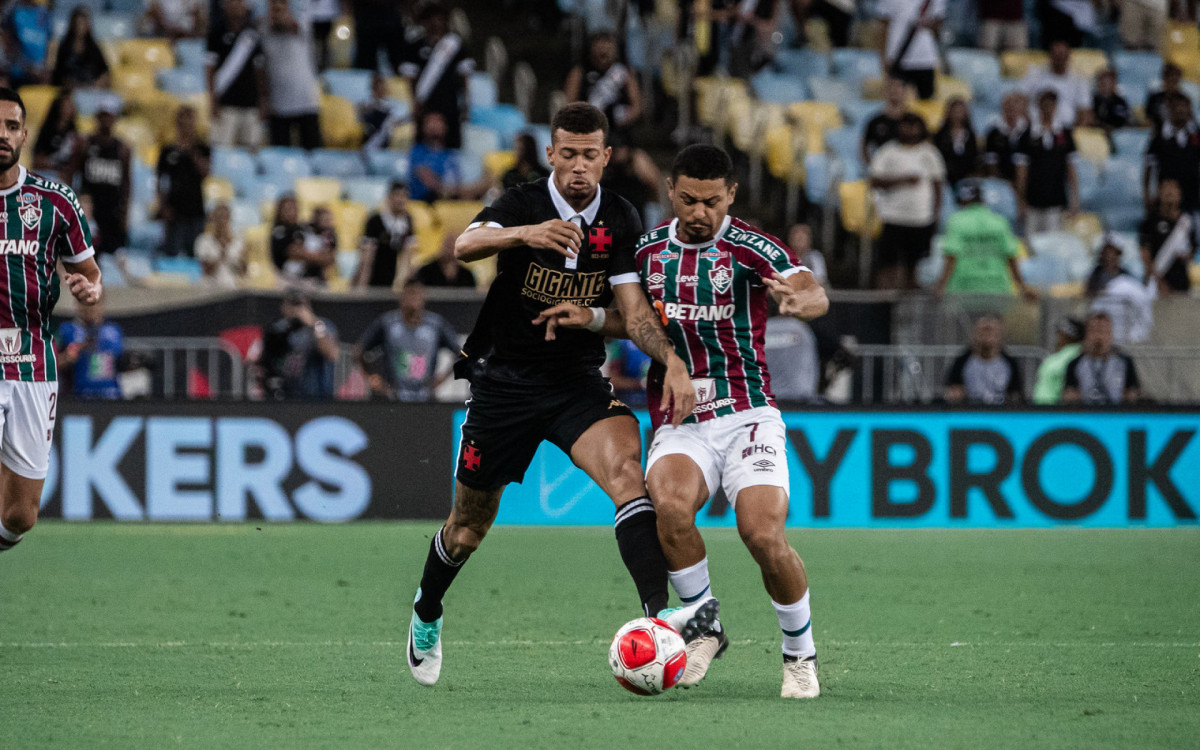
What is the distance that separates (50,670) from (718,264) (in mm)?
3128

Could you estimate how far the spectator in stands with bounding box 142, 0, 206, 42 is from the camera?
1764 cm

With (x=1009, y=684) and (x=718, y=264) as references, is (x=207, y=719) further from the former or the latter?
(x=1009, y=684)

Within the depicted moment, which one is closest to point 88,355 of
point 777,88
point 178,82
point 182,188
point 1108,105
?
point 182,188

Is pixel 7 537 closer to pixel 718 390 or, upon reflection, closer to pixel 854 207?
pixel 718 390

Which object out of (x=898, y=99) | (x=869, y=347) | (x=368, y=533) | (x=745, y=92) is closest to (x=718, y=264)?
(x=368, y=533)

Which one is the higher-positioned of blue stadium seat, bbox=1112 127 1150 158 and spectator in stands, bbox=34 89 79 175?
spectator in stands, bbox=34 89 79 175

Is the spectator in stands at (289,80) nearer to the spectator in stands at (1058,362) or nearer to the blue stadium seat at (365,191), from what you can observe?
the blue stadium seat at (365,191)

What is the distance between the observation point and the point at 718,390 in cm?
621

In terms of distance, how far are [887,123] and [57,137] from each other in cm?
800

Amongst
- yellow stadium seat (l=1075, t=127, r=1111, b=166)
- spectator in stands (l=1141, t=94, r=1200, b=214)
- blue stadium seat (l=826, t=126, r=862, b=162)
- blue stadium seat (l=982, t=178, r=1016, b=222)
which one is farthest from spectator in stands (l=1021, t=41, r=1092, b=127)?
blue stadium seat (l=826, t=126, r=862, b=162)

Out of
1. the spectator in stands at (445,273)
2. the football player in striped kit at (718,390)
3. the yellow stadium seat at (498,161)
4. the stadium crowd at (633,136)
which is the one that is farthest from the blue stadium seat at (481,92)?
the football player in striped kit at (718,390)

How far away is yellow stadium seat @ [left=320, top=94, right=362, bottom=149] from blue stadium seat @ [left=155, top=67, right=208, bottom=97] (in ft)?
4.30

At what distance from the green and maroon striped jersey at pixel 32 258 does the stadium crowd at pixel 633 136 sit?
609cm

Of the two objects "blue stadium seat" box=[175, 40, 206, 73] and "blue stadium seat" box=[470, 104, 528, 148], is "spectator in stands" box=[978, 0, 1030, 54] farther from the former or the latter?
"blue stadium seat" box=[175, 40, 206, 73]
